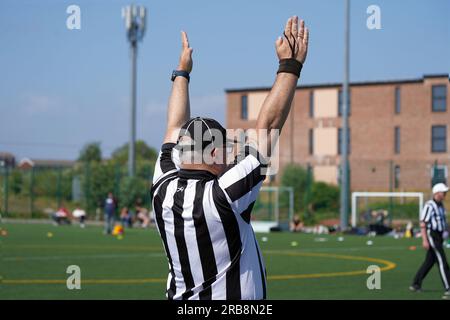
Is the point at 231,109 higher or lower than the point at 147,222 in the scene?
higher

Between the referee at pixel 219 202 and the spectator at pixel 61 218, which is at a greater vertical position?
the referee at pixel 219 202

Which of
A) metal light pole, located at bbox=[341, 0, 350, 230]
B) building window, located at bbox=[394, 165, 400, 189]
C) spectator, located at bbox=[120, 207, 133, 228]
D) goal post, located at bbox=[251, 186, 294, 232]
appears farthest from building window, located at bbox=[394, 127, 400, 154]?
spectator, located at bbox=[120, 207, 133, 228]

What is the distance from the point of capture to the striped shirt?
16562 mm

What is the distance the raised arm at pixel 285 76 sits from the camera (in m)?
4.16

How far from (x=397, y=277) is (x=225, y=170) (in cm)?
1492

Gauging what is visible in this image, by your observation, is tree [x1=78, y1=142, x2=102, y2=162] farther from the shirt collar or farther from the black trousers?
the shirt collar

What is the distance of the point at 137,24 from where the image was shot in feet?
214

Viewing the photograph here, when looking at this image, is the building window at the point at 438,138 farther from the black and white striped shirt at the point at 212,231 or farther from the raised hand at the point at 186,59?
the black and white striped shirt at the point at 212,231

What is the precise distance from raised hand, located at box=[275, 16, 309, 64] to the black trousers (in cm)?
1242

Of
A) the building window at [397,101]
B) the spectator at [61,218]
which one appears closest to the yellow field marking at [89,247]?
the spectator at [61,218]

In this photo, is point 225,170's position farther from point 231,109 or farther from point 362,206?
point 231,109

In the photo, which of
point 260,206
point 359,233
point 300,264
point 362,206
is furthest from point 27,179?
point 300,264

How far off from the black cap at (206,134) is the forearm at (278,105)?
209 millimetres

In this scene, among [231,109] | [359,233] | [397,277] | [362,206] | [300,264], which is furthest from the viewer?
A: [231,109]
